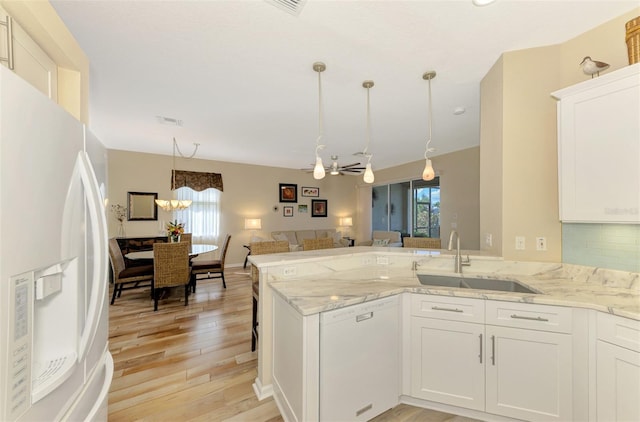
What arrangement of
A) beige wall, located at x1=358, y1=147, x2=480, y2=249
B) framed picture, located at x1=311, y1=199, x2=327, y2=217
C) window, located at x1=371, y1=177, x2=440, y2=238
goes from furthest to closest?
1. framed picture, located at x1=311, y1=199, x2=327, y2=217
2. window, located at x1=371, y1=177, x2=440, y2=238
3. beige wall, located at x1=358, y1=147, x2=480, y2=249

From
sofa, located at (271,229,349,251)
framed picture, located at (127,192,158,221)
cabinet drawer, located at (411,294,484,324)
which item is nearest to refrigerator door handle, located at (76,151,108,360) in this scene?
cabinet drawer, located at (411,294,484,324)

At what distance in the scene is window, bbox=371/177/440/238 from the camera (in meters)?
6.17

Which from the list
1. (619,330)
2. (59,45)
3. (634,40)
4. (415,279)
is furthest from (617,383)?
(59,45)

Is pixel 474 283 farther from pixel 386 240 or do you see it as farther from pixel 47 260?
pixel 386 240

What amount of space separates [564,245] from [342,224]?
20.2 ft

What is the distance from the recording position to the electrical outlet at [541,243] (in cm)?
204

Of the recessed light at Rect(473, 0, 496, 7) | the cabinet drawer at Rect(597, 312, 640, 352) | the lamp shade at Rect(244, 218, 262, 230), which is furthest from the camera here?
the lamp shade at Rect(244, 218, 262, 230)

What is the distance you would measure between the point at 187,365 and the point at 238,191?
190 inches

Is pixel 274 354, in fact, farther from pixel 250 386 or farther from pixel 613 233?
pixel 613 233

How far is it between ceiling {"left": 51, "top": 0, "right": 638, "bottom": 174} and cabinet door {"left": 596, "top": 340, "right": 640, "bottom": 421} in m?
2.16

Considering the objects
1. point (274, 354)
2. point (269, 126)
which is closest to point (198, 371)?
point (274, 354)

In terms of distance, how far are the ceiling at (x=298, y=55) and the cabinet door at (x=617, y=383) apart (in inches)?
84.9

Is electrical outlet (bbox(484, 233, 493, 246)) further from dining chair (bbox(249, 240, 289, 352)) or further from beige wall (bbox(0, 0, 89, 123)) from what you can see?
beige wall (bbox(0, 0, 89, 123))

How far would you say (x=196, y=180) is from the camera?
598cm
